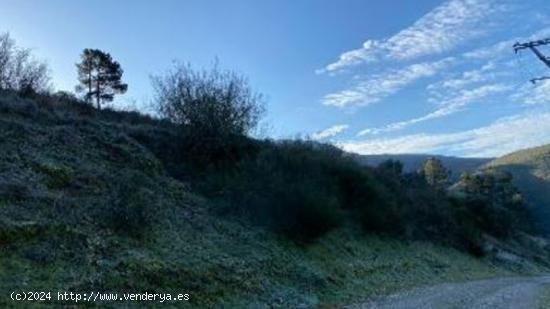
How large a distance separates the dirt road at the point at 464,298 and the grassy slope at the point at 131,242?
1.35m

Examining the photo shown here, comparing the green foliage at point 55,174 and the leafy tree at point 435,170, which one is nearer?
the green foliage at point 55,174

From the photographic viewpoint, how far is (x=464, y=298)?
21.1m

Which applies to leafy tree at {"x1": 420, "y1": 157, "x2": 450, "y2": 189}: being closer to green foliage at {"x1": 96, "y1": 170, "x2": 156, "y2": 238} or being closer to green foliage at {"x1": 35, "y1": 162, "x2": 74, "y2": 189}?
green foliage at {"x1": 96, "y1": 170, "x2": 156, "y2": 238}

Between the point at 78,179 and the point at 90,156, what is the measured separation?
3293 millimetres

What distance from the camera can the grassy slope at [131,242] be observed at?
14.6 m

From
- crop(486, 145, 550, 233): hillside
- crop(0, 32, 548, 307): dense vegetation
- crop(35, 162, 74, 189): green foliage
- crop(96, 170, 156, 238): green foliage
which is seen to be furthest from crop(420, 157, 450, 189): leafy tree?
crop(35, 162, 74, 189): green foliage

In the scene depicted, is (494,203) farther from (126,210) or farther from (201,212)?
(126,210)

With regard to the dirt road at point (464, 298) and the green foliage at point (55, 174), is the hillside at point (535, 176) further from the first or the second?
the green foliage at point (55, 174)

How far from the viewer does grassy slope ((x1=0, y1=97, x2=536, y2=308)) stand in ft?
48.1

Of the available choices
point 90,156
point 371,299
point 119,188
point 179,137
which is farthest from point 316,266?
point 179,137

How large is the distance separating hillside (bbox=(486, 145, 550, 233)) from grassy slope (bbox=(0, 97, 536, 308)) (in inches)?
3081

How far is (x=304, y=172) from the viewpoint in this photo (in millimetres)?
30359

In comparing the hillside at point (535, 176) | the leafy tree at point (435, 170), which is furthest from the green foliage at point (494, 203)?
the hillside at point (535, 176)

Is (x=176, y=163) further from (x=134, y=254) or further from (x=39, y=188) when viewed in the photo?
(x=134, y=254)
